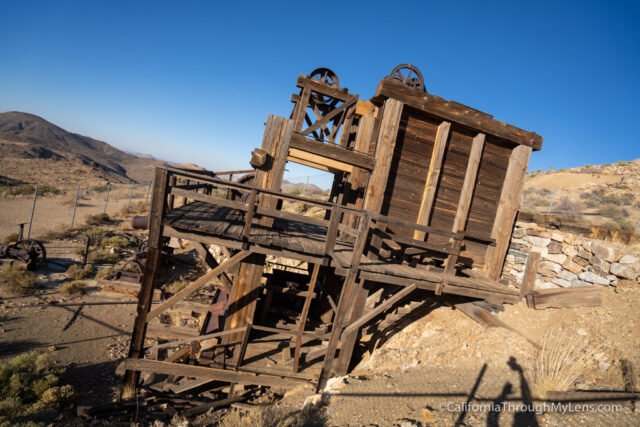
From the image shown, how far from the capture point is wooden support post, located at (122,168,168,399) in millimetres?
4547

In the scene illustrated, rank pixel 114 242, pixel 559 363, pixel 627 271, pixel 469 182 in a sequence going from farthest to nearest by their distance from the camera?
pixel 114 242
pixel 469 182
pixel 627 271
pixel 559 363

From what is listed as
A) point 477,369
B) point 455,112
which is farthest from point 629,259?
point 455,112

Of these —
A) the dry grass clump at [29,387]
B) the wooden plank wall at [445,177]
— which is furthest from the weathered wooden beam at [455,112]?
the dry grass clump at [29,387]

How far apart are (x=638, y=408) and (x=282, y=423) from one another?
429cm

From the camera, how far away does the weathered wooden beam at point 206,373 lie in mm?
5109

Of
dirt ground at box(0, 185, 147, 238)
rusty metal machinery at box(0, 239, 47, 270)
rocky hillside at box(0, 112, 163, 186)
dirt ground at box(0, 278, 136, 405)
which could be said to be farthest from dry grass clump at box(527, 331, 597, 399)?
rocky hillside at box(0, 112, 163, 186)

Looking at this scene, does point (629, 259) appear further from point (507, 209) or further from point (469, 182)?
point (469, 182)

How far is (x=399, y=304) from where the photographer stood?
6.92 m

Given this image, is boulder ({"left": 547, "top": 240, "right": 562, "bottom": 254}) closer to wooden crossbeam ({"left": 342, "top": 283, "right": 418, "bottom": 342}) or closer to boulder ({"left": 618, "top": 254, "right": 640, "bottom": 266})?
boulder ({"left": 618, "top": 254, "right": 640, "bottom": 266})

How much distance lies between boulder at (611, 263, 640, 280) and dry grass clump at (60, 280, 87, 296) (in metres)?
13.4

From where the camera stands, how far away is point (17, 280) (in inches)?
361

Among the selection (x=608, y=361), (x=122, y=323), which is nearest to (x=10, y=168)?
(x=122, y=323)

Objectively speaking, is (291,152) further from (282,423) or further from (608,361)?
(608,361)

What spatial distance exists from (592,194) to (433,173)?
28128 mm
